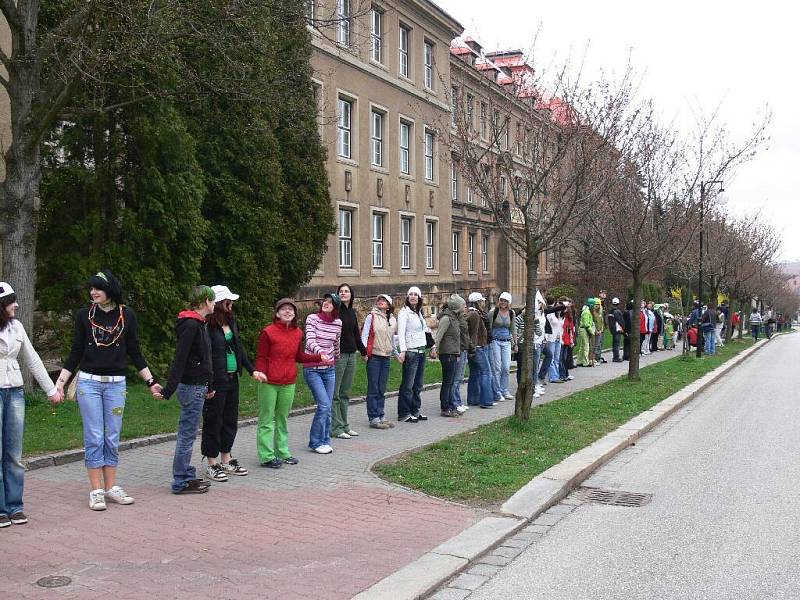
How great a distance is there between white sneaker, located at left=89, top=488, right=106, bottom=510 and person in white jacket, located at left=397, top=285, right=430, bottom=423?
18.1 feet

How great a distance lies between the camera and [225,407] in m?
8.15

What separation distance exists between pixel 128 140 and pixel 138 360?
349 inches

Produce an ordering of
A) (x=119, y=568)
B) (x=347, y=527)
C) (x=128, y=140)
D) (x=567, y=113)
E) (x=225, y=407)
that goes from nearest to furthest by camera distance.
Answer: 1. (x=119, y=568)
2. (x=347, y=527)
3. (x=225, y=407)
4. (x=567, y=113)
5. (x=128, y=140)

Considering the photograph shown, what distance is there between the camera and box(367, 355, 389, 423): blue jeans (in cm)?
1120

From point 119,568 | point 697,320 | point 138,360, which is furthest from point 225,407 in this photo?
point 697,320

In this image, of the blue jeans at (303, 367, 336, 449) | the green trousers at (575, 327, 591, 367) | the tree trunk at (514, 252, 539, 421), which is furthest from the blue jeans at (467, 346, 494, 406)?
the green trousers at (575, 327, 591, 367)

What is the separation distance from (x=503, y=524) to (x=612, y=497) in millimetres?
1731

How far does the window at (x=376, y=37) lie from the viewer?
28.3 metres

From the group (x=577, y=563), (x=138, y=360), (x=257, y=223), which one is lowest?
(x=577, y=563)

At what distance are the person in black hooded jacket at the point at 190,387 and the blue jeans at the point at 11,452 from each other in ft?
4.31

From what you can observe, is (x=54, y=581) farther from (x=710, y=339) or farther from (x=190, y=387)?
(x=710, y=339)

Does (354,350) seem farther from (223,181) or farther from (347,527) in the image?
(223,181)

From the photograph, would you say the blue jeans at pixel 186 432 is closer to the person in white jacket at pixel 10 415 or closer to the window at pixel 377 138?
the person in white jacket at pixel 10 415

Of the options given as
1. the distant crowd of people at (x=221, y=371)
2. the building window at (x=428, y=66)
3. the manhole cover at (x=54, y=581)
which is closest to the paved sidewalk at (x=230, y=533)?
the manhole cover at (x=54, y=581)
